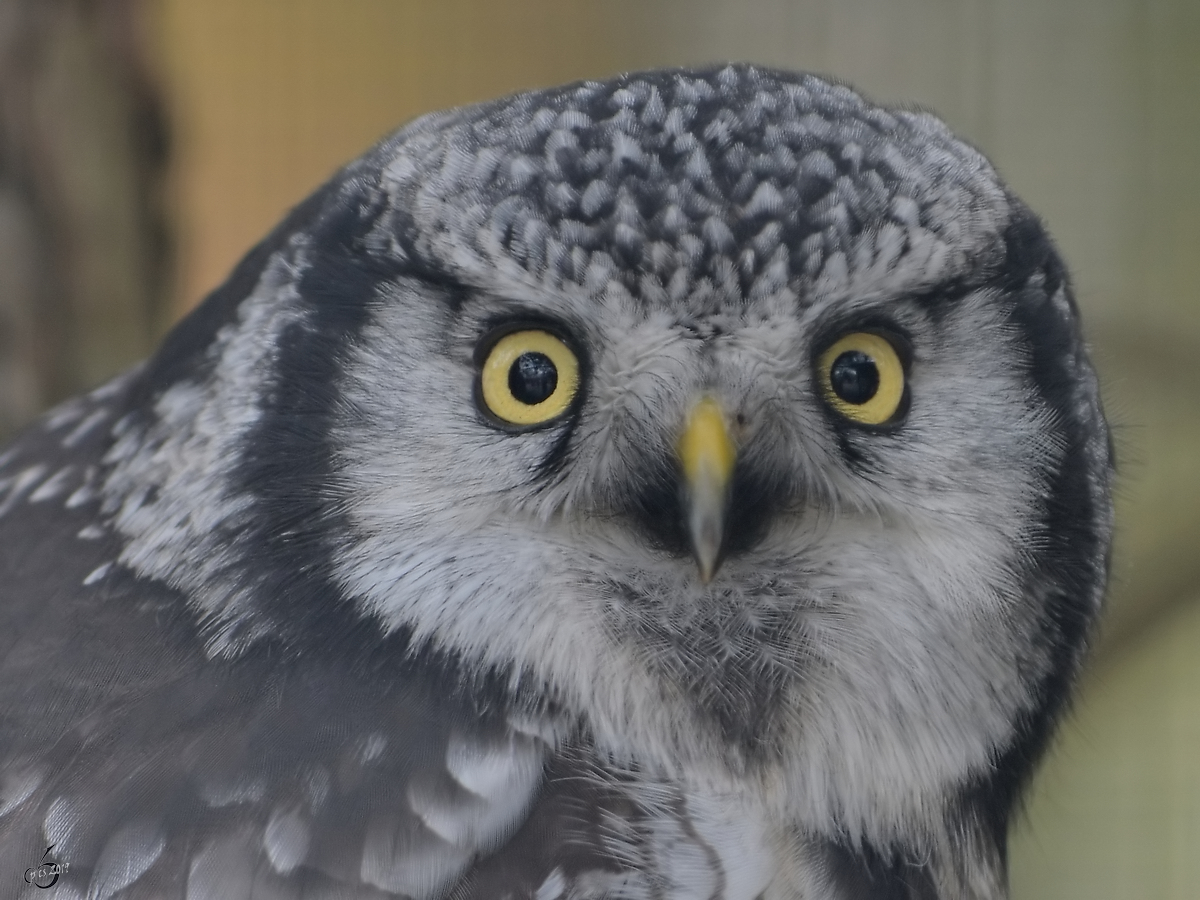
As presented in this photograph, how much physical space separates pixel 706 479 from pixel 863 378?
244 millimetres

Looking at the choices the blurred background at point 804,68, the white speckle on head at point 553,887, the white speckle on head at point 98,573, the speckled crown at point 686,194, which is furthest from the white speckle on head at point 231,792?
the blurred background at point 804,68

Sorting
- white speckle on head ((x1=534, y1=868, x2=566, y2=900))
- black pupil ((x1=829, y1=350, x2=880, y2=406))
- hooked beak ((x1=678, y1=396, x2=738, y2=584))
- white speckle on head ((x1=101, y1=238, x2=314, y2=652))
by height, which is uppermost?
black pupil ((x1=829, y1=350, x2=880, y2=406))

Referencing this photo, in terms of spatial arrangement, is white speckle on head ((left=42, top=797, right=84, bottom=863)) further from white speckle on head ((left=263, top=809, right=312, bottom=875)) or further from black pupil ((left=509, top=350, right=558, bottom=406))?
black pupil ((left=509, top=350, right=558, bottom=406))

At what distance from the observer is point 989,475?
150 cm

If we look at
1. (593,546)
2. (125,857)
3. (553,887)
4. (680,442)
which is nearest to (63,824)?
(125,857)

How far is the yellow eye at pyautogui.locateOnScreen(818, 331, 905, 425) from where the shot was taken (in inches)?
57.0

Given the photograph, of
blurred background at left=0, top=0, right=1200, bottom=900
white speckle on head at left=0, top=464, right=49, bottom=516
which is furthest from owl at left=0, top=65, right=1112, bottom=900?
blurred background at left=0, top=0, right=1200, bottom=900

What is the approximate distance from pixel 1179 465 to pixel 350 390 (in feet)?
7.77

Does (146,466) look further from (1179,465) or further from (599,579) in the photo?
(1179,465)

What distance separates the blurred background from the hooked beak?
0.83 meters

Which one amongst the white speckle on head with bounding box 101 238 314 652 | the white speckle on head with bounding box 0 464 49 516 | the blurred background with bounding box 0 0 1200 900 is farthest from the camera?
the blurred background with bounding box 0 0 1200 900

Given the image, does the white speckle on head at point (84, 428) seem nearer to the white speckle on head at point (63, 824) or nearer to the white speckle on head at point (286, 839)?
the white speckle on head at point (63, 824)

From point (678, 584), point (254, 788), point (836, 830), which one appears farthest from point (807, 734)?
point (254, 788)

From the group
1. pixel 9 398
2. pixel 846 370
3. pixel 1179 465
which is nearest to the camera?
pixel 846 370
